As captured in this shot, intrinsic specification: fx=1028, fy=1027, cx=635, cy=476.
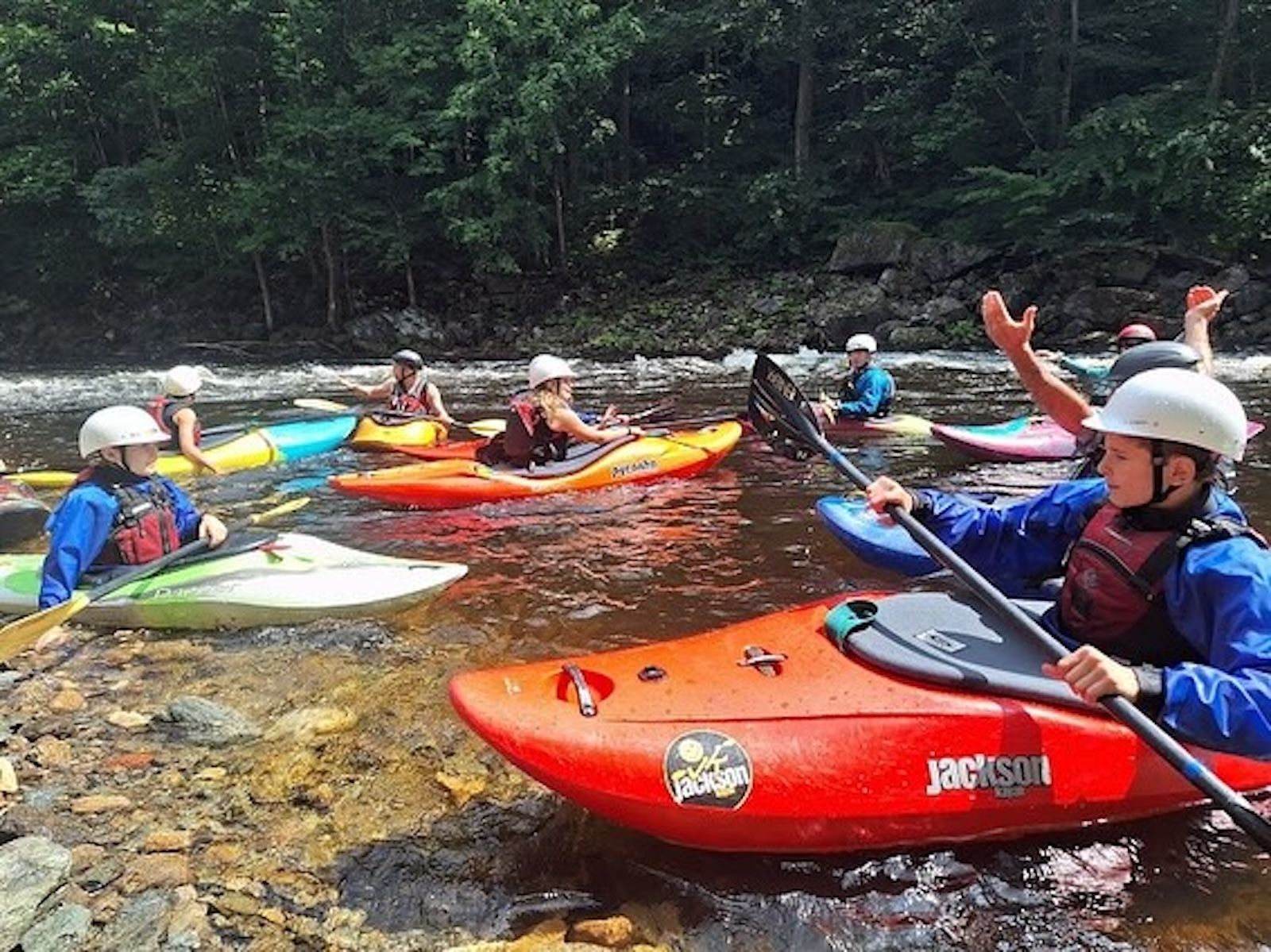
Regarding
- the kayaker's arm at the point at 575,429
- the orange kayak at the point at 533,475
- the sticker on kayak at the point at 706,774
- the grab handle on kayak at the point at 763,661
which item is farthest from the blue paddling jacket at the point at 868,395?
the sticker on kayak at the point at 706,774

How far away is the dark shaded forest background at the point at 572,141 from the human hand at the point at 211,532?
1459 centimetres

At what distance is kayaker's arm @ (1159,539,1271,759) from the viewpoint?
6.62 feet

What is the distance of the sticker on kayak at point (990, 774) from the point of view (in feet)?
7.97

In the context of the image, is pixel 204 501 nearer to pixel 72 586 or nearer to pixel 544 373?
pixel 544 373

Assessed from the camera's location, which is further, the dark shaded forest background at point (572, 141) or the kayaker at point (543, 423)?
the dark shaded forest background at point (572, 141)

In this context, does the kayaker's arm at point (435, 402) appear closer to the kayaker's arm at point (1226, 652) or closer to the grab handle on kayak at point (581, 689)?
the grab handle on kayak at point (581, 689)

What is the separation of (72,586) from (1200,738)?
3699mm

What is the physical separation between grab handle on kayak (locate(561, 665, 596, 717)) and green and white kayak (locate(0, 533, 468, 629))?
194 centimetres

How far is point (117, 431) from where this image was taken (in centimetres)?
397

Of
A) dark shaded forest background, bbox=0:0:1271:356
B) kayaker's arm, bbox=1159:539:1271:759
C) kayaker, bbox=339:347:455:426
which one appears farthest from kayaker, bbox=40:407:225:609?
dark shaded forest background, bbox=0:0:1271:356

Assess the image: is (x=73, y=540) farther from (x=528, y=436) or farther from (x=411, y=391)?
(x=411, y=391)

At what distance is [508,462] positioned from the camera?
22.3ft

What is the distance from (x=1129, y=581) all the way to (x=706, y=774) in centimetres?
109

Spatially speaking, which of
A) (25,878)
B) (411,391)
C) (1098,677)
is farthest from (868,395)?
(25,878)
